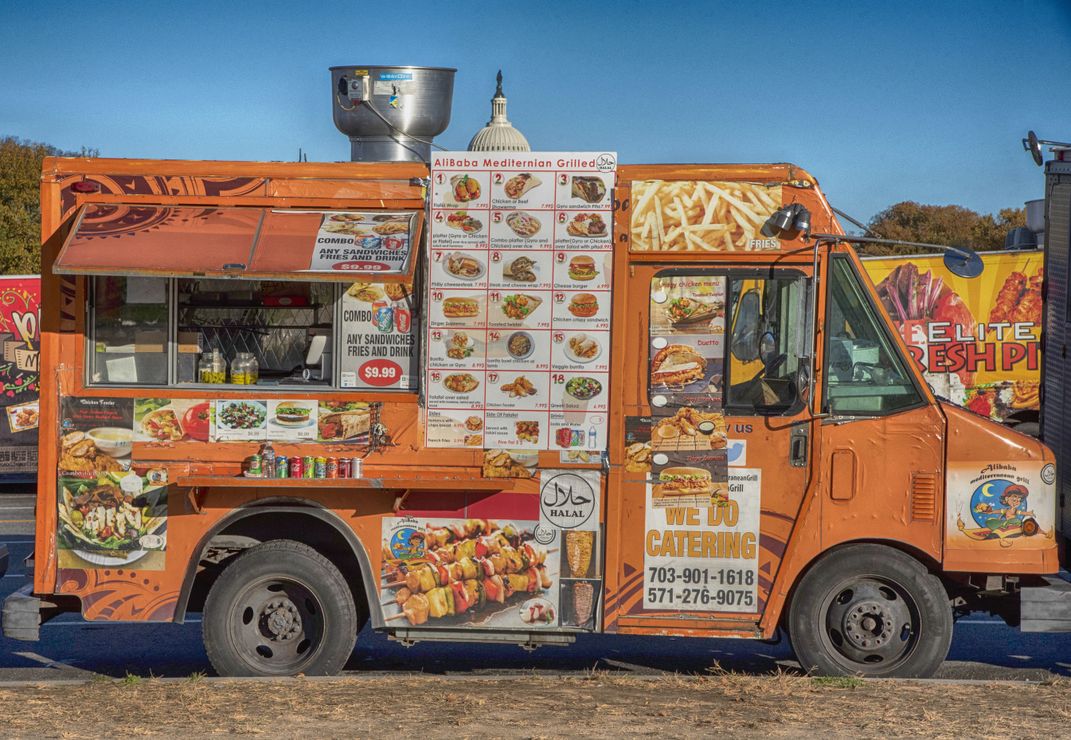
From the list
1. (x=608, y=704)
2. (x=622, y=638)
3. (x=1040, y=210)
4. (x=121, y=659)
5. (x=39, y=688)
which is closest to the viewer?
(x=608, y=704)

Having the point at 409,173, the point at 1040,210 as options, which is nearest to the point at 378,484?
the point at 409,173

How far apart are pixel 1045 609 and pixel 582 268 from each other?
10.6 ft

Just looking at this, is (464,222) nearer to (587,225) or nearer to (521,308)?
(521,308)

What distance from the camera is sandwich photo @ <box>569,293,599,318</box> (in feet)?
24.0

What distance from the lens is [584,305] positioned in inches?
289

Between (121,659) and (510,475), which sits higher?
(510,475)

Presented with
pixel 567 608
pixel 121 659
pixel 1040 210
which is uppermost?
pixel 1040 210

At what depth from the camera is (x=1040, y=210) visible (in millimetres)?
15039

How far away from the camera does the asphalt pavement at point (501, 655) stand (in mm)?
8352

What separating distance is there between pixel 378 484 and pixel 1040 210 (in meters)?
10.7

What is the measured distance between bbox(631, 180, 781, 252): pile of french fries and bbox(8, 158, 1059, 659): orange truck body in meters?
0.05

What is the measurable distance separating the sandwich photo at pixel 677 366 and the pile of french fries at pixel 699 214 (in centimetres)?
58

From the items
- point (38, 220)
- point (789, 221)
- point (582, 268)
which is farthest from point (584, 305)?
point (38, 220)

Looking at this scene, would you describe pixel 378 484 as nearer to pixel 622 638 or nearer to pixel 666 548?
pixel 666 548
